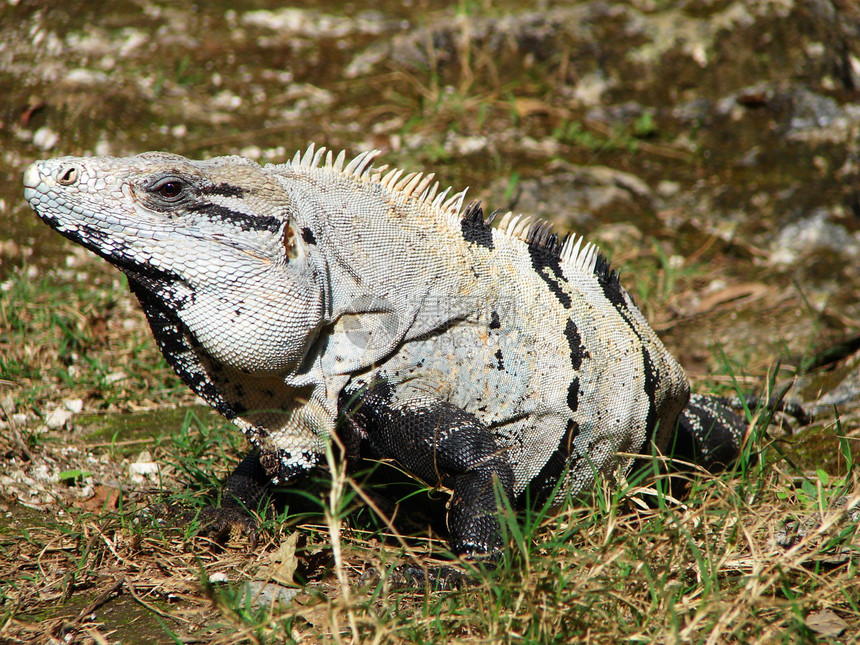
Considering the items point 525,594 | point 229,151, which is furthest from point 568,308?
point 229,151

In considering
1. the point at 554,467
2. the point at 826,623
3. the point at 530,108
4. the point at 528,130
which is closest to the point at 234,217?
the point at 554,467

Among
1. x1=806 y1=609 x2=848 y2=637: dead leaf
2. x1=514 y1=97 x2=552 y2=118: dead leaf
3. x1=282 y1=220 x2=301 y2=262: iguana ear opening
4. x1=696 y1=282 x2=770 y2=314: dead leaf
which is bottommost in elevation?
x1=696 y1=282 x2=770 y2=314: dead leaf

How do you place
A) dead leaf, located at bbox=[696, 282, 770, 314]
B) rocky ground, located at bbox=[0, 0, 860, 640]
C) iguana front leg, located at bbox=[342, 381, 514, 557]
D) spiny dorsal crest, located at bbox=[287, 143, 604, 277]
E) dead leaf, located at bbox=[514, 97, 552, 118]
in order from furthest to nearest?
dead leaf, located at bbox=[514, 97, 552, 118] < dead leaf, located at bbox=[696, 282, 770, 314] < rocky ground, located at bbox=[0, 0, 860, 640] < spiny dorsal crest, located at bbox=[287, 143, 604, 277] < iguana front leg, located at bbox=[342, 381, 514, 557]

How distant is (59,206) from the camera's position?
295 centimetres

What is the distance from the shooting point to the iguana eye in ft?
9.84

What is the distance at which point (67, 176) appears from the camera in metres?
2.96

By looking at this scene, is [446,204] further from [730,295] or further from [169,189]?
[730,295]

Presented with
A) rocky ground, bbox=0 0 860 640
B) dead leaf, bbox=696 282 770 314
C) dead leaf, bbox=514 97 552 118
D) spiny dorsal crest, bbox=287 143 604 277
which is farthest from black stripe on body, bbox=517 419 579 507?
dead leaf, bbox=514 97 552 118

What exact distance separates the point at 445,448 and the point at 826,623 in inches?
57.3

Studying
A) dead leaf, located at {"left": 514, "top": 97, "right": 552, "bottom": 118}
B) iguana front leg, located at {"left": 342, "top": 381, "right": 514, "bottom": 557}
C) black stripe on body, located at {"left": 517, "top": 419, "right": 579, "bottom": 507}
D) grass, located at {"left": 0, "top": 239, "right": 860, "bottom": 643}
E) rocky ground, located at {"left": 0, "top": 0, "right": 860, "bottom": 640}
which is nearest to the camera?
grass, located at {"left": 0, "top": 239, "right": 860, "bottom": 643}

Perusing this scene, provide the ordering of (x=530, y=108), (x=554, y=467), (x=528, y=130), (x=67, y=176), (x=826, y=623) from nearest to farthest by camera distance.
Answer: (x=826, y=623), (x=67, y=176), (x=554, y=467), (x=528, y=130), (x=530, y=108)

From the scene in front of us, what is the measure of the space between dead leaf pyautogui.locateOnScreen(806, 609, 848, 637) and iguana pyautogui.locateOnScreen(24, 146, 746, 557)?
35.5 inches

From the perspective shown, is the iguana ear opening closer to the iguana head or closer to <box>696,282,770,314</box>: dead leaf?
the iguana head

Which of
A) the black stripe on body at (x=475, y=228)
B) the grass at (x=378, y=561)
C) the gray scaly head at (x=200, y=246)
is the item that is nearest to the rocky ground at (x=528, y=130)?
the grass at (x=378, y=561)
